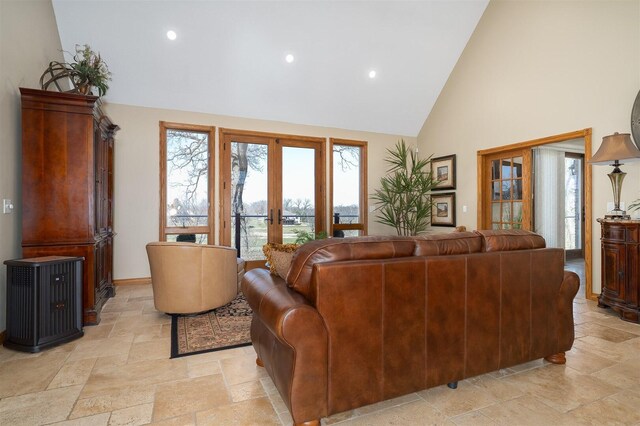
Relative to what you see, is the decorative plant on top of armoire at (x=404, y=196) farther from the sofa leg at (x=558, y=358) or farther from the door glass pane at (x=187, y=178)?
the sofa leg at (x=558, y=358)

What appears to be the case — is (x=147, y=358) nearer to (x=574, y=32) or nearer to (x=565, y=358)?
(x=565, y=358)

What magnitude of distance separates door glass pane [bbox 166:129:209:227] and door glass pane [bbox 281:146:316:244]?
132 centimetres

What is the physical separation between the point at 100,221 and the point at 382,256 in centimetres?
339

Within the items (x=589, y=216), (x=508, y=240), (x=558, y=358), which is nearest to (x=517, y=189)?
(x=589, y=216)

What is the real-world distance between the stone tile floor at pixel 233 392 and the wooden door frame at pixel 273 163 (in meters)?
2.87

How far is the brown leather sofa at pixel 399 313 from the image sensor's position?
1511mm

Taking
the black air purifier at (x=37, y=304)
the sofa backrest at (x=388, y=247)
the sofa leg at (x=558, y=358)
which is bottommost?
the sofa leg at (x=558, y=358)

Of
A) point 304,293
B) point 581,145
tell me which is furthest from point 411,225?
point 304,293

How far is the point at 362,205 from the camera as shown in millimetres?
6480

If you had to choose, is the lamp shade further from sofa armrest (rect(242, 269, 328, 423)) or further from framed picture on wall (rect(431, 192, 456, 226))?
sofa armrest (rect(242, 269, 328, 423))

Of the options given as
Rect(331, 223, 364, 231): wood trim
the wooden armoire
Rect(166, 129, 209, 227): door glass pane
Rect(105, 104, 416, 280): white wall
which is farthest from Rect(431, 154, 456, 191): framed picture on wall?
the wooden armoire

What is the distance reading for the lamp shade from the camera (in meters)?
3.23

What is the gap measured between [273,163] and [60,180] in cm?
318

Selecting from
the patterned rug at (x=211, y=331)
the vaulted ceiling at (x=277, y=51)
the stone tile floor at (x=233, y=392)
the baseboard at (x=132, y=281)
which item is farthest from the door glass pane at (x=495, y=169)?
the baseboard at (x=132, y=281)
